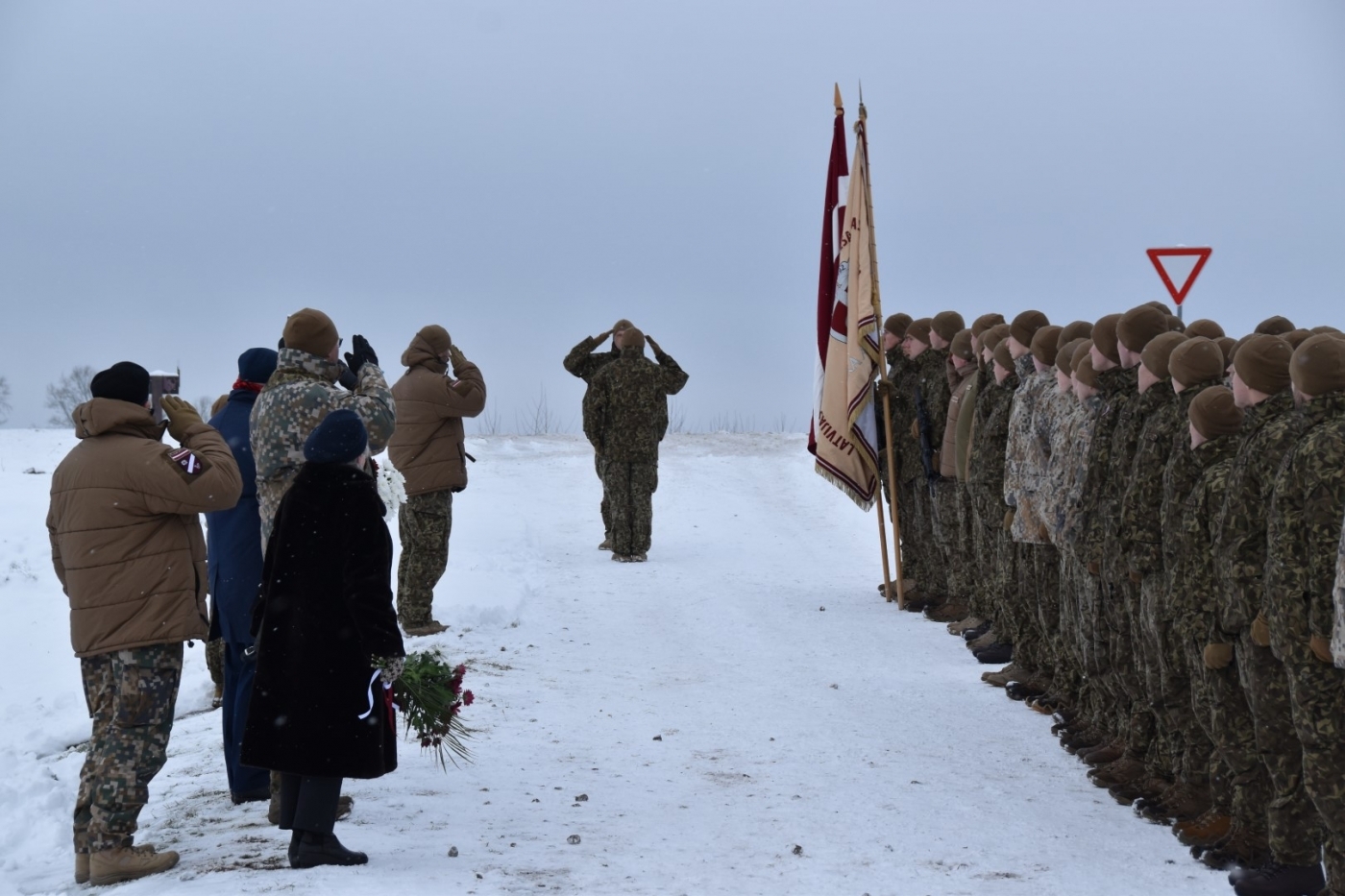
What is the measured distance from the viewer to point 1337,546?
4.61 meters

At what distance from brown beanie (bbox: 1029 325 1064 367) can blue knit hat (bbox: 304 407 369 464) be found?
456 centimetres

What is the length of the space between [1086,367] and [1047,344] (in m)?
1.19

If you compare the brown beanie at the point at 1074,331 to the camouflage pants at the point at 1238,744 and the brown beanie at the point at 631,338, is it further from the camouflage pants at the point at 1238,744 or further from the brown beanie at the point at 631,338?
the brown beanie at the point at 631,338

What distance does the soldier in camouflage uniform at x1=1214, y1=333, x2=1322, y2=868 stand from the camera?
500 centimetres

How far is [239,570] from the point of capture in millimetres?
6395

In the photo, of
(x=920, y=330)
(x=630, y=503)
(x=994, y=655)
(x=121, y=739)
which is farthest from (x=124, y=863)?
(x=630, y=503)

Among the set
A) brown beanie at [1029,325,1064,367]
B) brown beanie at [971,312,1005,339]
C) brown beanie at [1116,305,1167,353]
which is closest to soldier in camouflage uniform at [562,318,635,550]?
brown beanie at [971,312,1005,339]

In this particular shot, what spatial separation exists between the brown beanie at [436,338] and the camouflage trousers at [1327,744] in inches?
302

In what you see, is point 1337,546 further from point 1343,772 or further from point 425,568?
point 425,568

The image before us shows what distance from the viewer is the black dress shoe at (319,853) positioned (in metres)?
5.16

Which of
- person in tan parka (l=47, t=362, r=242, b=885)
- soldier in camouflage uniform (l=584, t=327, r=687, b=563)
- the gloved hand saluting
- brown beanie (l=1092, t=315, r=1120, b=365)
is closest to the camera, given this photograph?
person in tan parka (l=47, t=362, r=242, b=885)

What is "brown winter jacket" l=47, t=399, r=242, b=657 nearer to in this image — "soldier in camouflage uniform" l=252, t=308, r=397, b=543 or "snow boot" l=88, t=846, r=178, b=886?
"soldier in camouflage uniform" l=252, t=308, r=397, b=543

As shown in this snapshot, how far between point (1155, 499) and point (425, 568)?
6217mm

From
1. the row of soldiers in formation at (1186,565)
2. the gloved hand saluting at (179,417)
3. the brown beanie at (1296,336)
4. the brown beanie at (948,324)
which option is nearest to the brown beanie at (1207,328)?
the row of soldiers in formation at (1186,565)
